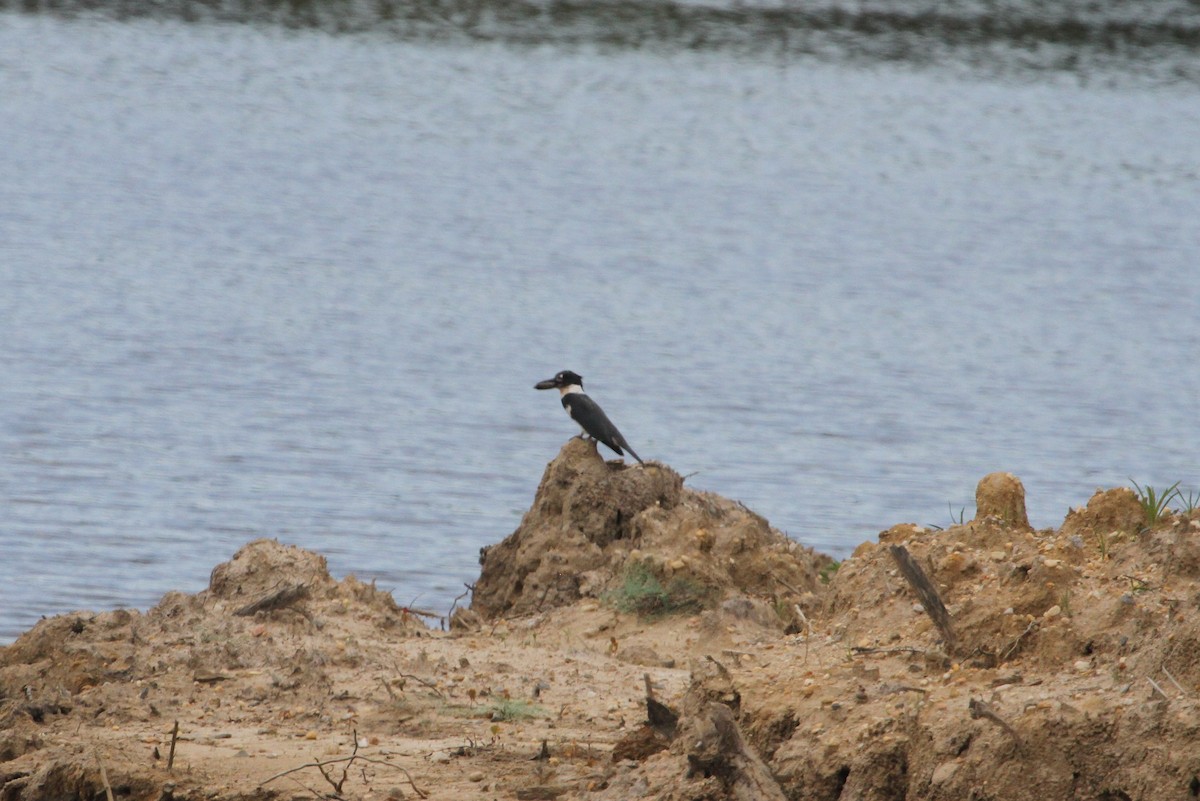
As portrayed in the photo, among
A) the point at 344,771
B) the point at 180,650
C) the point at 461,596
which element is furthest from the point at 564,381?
the point at 344,771

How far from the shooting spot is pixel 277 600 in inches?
278

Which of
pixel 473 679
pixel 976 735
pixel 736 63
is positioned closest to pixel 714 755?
pixel 976 735

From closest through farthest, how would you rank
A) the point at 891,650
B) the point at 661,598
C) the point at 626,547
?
the point at 891,650, the point at 661,598, the point at 626,547

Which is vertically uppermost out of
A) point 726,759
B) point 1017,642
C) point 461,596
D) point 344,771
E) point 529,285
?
point 1017,642

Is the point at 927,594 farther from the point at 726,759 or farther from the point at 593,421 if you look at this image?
the point at 593,421

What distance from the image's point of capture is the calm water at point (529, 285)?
452 inches

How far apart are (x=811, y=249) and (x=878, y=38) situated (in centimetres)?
1411

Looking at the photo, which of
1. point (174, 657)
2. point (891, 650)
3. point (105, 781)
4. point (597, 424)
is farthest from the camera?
point (597, 424)

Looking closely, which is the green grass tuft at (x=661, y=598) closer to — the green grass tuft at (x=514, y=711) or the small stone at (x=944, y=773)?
the green grass tuft at (x=514, y=711)

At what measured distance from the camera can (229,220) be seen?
21031mm

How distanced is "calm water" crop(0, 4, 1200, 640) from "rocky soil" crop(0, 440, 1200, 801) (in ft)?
5.84

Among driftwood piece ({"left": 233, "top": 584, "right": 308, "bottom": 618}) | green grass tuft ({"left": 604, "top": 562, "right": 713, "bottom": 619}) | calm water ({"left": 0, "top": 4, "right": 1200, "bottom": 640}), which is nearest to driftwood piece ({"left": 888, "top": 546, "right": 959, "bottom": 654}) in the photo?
green grass tuft ({"left": 604, "top": 562, "right": 713, "bottom": 619})

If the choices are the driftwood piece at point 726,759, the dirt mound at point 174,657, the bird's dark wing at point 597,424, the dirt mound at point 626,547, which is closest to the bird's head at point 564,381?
the bird's dark wing at point 597,424

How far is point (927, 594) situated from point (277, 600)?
2745 mm
